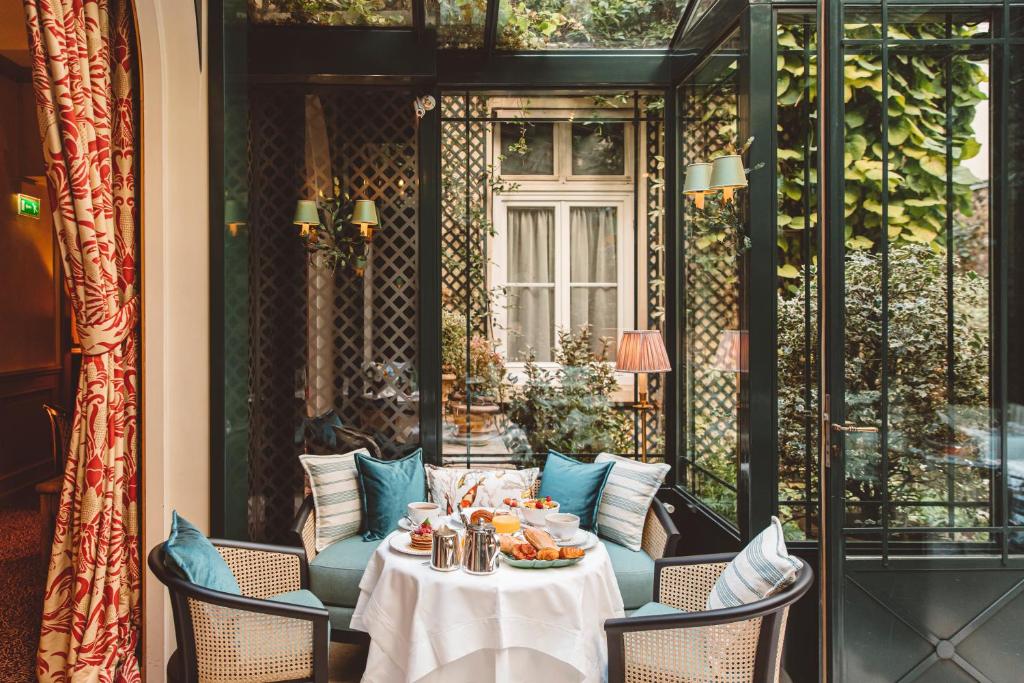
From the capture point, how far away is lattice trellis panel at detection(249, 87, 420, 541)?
4.03 metres

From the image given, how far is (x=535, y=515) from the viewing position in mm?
2850

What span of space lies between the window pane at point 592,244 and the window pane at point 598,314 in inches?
3.4

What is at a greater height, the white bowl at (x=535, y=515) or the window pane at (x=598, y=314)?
the window pane at (x=598, y=314)

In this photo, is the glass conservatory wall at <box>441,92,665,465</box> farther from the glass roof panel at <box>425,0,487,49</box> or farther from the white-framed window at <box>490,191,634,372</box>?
the glass roof panel at <box>425,0,487,49</box>

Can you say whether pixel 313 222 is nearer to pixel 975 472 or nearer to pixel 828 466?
pixel 828 466

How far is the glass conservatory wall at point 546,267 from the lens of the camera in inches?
165

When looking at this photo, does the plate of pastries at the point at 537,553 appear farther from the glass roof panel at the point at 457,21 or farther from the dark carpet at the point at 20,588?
the glass roof panel at the point at 457,21

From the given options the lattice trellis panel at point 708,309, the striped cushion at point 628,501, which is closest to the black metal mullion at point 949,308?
the lattice trellis panel at point 708,309

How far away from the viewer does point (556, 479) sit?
3.52 metres

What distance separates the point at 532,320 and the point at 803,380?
6.11ft

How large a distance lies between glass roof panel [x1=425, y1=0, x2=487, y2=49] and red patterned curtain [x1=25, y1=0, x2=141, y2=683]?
1.60m

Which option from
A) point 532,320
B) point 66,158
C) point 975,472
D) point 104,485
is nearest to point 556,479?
point 532,320

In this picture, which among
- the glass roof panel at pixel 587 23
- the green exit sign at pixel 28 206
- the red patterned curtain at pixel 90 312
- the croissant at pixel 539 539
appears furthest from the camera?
the green exit sign at pixel 28 206

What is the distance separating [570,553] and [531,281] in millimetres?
2343
